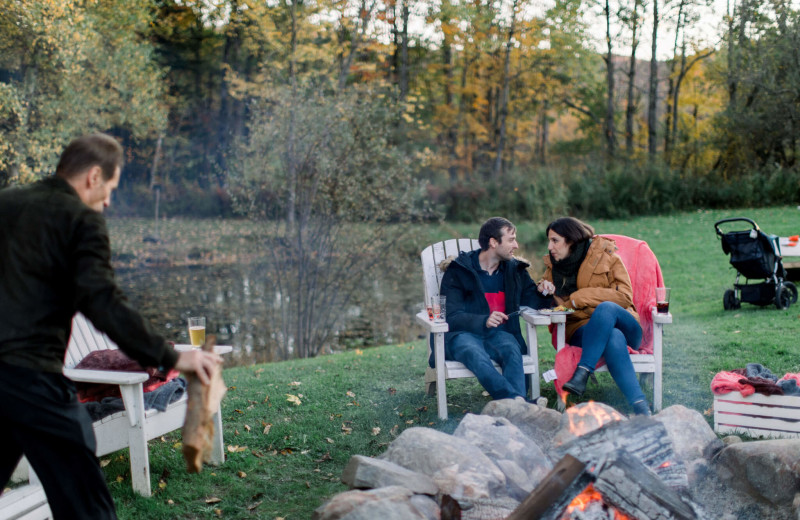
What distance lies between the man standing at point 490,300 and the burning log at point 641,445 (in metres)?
1.30

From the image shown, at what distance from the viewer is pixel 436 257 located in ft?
15.0

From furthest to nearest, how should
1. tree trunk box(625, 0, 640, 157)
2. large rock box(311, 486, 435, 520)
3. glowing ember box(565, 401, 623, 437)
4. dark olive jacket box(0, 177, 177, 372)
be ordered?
tree trunk box(625, 0, 640, 157), glowing ember box(565, 401, 623, 437), large rock box(311, 486, 435, 520), dark olive jacket box(0, 177, 177, 372)

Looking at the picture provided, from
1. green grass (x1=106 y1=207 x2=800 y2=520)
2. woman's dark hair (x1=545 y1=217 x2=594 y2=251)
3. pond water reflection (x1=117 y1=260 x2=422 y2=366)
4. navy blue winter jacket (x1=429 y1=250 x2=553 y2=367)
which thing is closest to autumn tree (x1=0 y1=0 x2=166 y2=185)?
pond water reflection (x1=117 y1=260 x2=422 y2=366)

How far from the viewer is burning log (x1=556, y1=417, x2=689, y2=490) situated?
2.36 metres

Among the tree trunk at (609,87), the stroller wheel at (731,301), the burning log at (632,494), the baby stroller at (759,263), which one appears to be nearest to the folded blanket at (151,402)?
the burning log at (632,494)

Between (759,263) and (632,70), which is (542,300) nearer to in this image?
(759,263)

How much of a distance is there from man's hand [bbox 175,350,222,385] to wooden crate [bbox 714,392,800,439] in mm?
2726

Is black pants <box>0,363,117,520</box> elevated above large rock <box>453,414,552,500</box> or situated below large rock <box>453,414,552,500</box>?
above

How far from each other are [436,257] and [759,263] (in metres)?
3.87

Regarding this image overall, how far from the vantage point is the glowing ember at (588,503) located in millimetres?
2289

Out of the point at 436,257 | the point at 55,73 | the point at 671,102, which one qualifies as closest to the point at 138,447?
the point at 436,257

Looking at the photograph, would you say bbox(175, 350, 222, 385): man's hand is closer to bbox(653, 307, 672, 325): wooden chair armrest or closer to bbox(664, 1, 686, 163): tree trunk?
bbox(653, 307, 672, 325): wooden chair armrest

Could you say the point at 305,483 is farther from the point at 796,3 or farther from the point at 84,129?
the point at 796,3

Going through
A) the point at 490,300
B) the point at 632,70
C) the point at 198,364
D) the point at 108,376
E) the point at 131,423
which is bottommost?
the point at 131,423
